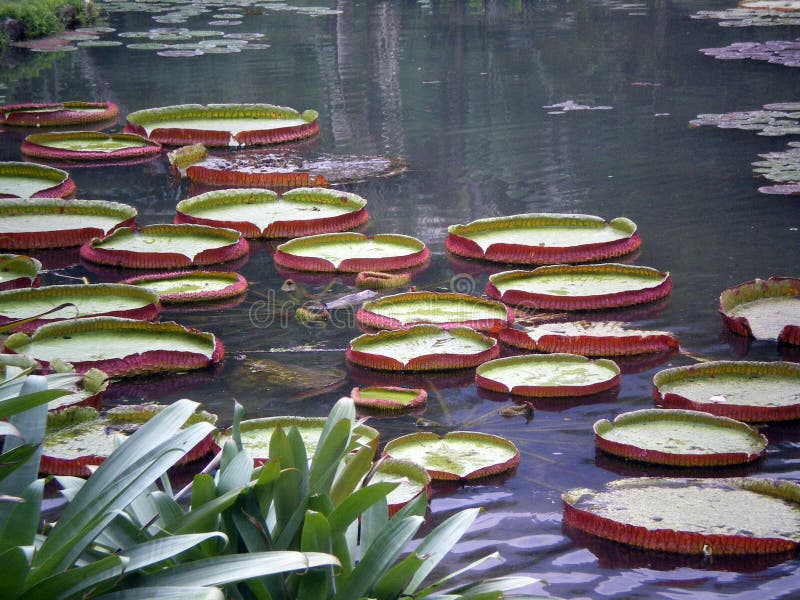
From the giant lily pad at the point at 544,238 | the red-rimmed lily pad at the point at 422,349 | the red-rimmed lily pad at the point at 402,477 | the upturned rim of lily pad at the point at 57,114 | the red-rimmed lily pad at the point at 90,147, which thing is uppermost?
the upturned rim of lily pad at the point at 57,114

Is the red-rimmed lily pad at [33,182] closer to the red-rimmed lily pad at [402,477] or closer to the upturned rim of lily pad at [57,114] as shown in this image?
the upturned rim of lily pad at [57,114]

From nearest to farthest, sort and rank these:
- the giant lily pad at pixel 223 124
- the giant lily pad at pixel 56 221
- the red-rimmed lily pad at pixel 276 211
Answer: the giant lily pad at pixel 56 221, the red-rimmed lily pad at pixel 276 211, the giant lily pad at pixel 223 124

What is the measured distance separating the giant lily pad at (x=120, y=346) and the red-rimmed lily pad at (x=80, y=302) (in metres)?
0.19

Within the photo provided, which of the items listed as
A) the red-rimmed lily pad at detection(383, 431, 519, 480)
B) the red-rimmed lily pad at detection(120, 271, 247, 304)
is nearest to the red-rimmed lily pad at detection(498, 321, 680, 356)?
the red-rimmed lily pad at detection(383, 431, 519, 480)

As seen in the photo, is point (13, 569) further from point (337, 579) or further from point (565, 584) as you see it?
point (565, 584)

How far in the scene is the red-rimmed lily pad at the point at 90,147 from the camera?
7.38m

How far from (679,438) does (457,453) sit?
0.67 meters

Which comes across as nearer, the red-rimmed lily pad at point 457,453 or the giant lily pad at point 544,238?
the red-rimmed lily pad at point 457,453

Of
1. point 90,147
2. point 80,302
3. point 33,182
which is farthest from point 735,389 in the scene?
point 90,147

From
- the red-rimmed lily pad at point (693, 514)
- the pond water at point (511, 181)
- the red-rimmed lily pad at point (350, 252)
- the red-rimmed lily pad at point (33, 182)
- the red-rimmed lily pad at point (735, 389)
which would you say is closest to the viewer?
the red-rimmed lily pad at point (693, 514)

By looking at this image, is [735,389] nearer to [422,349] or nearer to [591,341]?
[591,341]

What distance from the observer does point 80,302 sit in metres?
4.49

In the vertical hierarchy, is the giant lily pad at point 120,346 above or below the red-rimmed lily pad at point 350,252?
below

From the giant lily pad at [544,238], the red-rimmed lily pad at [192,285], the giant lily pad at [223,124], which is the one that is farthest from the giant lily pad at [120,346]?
the giant lily pad at [223,124]
